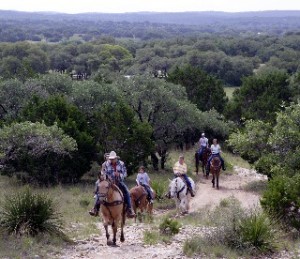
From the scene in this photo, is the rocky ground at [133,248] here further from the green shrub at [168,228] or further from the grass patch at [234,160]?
the grass patch at [234,160]

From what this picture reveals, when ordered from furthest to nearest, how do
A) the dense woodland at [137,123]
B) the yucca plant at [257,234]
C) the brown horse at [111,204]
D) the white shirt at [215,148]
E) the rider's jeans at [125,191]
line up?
the white shirt at [215,148] < the dense woodland at [137,123] < the rider's jeans at [125,191] < the yucca plant at [257,234] < the brown horse at [111,204]

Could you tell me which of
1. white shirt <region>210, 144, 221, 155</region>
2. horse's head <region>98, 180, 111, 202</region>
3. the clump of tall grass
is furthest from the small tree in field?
the clump of tall grass

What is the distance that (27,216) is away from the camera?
536 inches

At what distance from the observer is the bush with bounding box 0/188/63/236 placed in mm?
13492

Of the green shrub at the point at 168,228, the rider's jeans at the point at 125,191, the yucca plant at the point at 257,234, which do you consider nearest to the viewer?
the yucca plant at the point at 257,234

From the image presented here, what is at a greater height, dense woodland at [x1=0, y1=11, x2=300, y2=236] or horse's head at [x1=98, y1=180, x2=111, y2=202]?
horse's head at [x1=98, y1=180, x2=111, y2=202]

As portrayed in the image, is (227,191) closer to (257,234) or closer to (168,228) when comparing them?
(168,228)

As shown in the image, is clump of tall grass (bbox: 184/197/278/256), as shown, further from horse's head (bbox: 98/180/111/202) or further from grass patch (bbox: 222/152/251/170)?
grass patch (bbox: 222/152/251/170)

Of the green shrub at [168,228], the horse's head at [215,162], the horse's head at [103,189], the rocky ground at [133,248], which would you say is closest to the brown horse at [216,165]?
the horse's head at [215,162]

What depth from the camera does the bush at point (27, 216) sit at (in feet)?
44.3

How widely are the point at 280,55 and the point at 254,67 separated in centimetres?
783

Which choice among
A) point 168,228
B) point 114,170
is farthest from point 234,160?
point 114,170

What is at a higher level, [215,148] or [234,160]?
[215,148]

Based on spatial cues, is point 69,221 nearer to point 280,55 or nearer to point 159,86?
point 159,86
